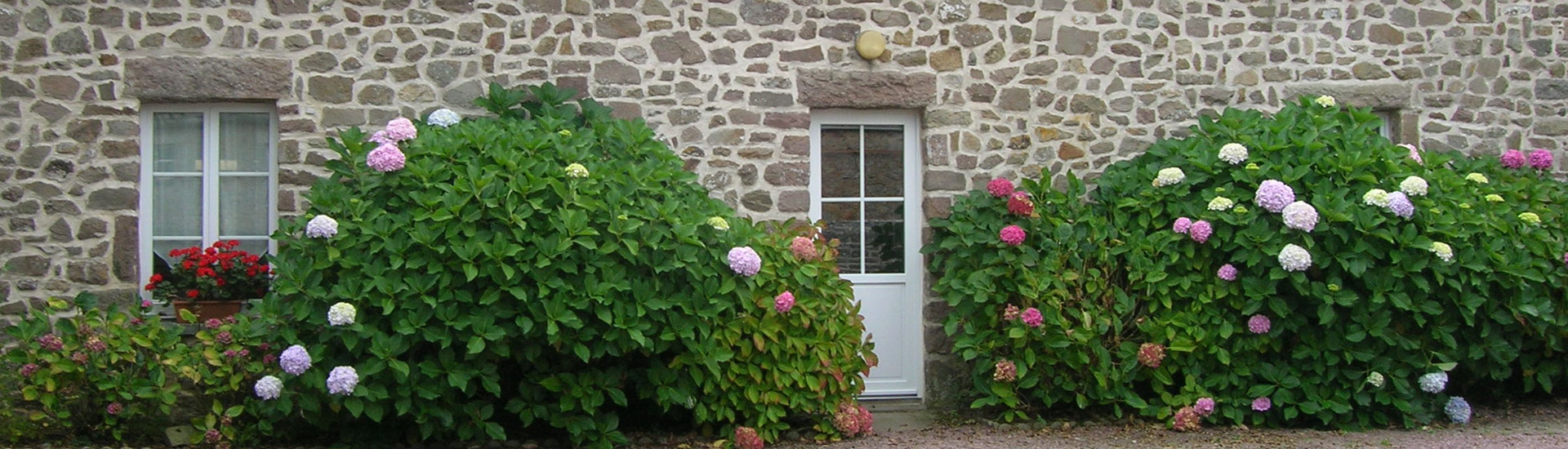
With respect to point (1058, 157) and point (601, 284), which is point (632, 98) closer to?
point (601, 284)

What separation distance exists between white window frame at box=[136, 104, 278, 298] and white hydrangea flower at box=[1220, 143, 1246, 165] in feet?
15.8

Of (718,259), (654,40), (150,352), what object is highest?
(654,40)

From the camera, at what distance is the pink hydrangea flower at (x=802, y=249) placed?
6363 millimetres

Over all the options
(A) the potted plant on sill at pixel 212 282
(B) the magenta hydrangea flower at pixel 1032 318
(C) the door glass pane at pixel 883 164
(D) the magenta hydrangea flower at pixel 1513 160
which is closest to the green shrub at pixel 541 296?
(A) the potted plant on sill at pixel 212 282

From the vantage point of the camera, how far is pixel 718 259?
6.04 meters

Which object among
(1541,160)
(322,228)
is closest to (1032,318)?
(322,228)

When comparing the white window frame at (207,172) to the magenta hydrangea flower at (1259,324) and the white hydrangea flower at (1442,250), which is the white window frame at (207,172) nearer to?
the magenta hydrangea flower at (1259,324)

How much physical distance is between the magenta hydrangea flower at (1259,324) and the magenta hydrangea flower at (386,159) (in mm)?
4074

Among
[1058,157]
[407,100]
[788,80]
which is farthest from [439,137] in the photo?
[1058,157]

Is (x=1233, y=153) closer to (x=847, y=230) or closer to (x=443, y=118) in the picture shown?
(x=847, y=230)

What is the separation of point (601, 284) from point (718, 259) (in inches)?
23.1

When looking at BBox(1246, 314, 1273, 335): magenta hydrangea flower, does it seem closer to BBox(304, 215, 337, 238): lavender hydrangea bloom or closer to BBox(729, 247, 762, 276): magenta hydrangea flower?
BBox(729, 247, 762, 276): magenta hydrangea flower

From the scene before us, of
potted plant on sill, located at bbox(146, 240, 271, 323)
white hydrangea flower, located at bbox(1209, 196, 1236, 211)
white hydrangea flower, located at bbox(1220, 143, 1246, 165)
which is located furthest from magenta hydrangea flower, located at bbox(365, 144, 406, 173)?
white hydrangea flower, located at bbox(1220, 143, 1246, 165)

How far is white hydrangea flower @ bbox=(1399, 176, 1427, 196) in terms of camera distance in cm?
655
